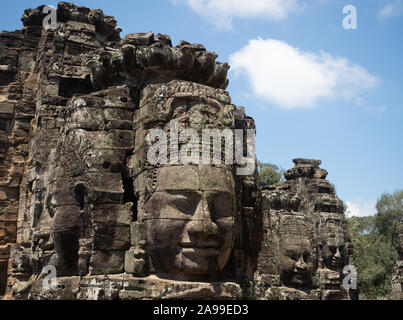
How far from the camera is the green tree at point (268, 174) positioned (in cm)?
3494

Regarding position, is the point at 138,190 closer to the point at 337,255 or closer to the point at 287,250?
the point at 287,250

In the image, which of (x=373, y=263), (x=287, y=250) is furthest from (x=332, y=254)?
→ (x=373, y=263)

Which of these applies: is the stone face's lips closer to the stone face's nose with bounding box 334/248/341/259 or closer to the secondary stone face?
the secondary stone face

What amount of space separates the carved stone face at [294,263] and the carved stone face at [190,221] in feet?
21.1

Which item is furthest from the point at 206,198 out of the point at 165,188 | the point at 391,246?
the point at 391,246

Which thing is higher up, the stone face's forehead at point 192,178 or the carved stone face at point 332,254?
the stone face's forehead at point 192,178

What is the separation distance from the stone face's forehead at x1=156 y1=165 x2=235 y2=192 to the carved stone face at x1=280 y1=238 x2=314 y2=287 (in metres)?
6.57

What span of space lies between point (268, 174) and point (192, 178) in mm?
30187

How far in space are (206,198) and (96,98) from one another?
222 centimetres

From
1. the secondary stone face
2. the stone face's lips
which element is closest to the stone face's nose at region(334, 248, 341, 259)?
the secondary stone face

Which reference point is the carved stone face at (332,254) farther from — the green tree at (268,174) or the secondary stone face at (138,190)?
the green tree at (268,174)

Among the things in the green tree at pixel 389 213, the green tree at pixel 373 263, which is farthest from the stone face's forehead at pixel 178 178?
the green tree at pixel 389 213

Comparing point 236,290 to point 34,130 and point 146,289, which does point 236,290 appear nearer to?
point 146,289

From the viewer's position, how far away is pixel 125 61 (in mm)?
6523
